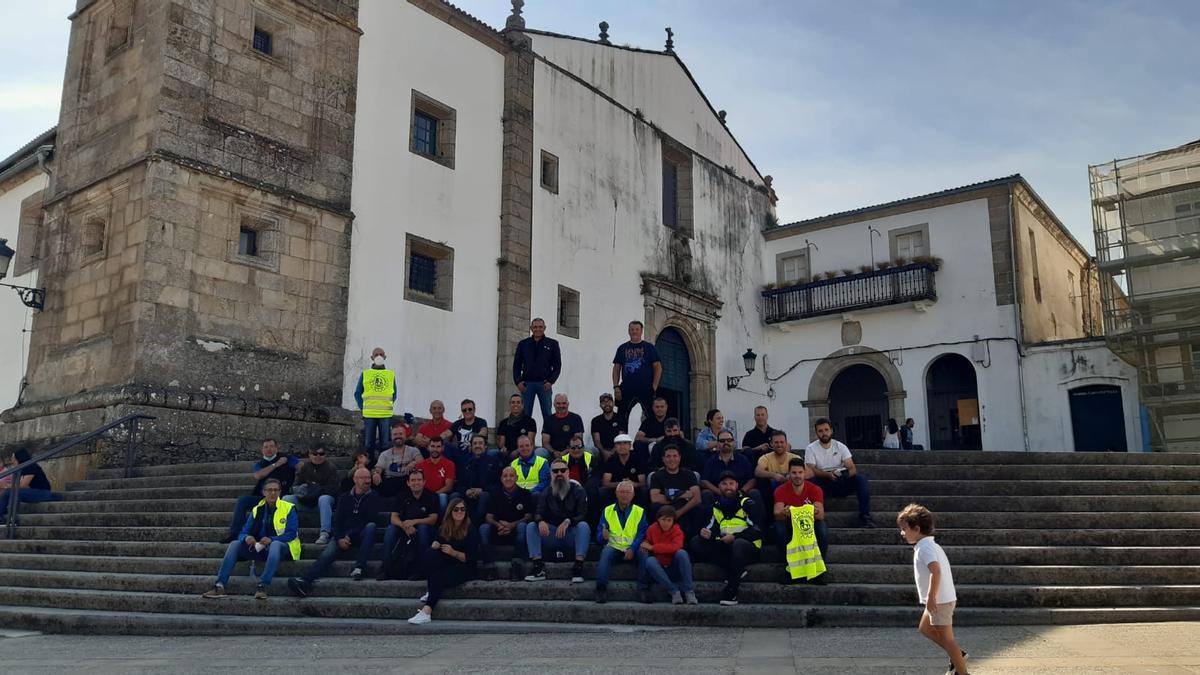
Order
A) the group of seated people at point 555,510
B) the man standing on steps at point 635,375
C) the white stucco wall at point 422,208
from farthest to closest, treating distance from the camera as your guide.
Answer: the white stucco wall at point 422,208 → the man standing on steps at point 635,375 → the group of seated people at point 555,510

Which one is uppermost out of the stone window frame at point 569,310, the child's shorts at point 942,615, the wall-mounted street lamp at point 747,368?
the stone window frame at point 569,310

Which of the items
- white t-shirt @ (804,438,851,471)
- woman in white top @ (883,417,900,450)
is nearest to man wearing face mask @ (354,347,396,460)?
white t-shirt @ (804,438,851,471)

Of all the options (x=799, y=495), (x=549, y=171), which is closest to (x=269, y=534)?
(x=799, y=495)

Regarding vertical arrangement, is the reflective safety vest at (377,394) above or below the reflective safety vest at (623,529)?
above

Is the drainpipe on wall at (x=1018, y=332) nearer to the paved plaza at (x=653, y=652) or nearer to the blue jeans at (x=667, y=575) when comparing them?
the paved plaza at (x=653, y=652)

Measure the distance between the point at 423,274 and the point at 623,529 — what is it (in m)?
9.67

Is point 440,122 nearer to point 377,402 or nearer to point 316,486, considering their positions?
point 377,402

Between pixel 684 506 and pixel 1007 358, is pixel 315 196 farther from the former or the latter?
pixel 1007 358

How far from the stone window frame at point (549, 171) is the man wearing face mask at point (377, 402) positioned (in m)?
7.67

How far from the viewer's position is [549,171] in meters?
20.2

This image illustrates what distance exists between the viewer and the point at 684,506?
30.2 feet

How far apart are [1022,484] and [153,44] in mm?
13051

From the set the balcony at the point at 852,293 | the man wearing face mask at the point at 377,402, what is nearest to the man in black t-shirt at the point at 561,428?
the man wearing face mask at the point at 377,402

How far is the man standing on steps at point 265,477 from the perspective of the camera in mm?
9930
